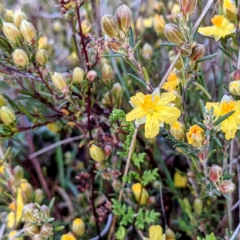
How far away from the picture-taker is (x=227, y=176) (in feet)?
1.93

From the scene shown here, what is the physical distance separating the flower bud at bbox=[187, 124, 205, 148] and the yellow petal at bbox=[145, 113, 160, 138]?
0.06 meters

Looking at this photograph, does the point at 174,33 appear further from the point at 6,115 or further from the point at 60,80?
the point at 6,115

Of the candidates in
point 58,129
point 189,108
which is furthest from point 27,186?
point 189,108

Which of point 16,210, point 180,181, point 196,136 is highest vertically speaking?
point 196,136

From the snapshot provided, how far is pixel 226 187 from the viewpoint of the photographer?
0.57 meters

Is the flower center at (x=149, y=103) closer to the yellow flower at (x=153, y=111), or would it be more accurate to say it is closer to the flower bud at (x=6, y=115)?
the yellow flower at (x=153, y=111)

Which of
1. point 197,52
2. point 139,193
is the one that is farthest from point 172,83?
point 139,193

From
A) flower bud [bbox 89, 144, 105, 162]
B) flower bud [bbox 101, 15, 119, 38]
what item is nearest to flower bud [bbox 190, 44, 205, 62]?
flower bud [bbox 101, 15, 119, 38]

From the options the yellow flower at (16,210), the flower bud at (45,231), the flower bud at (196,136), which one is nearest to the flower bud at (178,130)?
the flower bud at (196,136)

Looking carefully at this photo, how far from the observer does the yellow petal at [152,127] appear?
1.82 ft

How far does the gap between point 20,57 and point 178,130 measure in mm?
286

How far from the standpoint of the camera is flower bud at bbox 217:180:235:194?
0.56 m

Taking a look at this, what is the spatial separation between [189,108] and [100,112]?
0.31 meters

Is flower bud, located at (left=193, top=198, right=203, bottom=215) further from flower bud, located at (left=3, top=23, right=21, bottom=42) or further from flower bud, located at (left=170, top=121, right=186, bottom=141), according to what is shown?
flower bud, located at (left=3, top=23, right=21, bottom=42)
